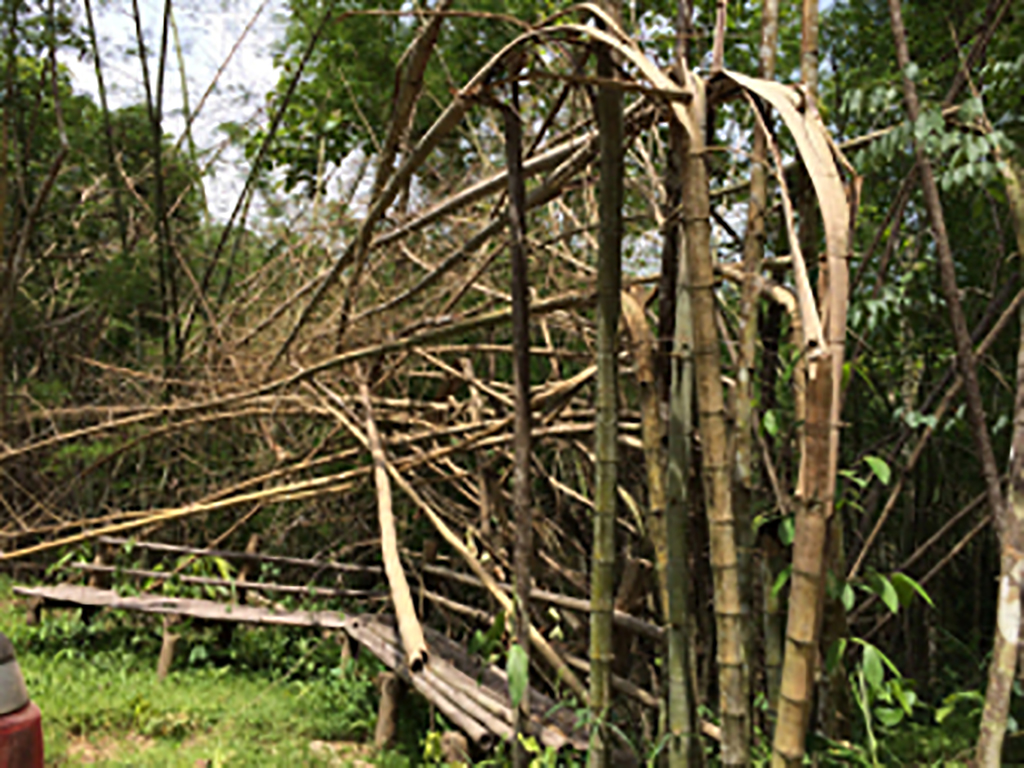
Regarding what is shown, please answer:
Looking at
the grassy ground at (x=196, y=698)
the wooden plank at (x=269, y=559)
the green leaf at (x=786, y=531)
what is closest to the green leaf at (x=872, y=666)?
the green leaf at (x=786, y=531)

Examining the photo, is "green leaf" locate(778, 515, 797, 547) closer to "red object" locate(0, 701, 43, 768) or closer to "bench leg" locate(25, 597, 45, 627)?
"red object" locate(0, 701, 43, 768)

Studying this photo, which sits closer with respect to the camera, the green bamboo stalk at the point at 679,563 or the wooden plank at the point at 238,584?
the green bamboo stalk at the point at 679,563

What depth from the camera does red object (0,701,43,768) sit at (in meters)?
1.26

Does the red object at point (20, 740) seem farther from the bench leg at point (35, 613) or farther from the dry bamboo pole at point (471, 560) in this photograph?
the bench leg at point (35, 613)

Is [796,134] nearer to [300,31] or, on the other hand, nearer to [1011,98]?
[1011,98]

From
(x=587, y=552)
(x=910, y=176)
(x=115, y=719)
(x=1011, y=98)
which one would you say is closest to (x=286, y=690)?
(x=115, y=719)

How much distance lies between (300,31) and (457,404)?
3508mm

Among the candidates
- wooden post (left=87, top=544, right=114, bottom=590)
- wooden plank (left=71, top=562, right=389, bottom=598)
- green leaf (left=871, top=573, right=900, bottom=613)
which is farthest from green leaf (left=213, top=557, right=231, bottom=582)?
green leaf (left=871, top=573, right=900, bottom=613)

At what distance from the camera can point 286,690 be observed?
14.3ft

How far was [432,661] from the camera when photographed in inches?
140

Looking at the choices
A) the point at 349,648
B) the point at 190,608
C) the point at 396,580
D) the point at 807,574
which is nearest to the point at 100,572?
the point at 190,608

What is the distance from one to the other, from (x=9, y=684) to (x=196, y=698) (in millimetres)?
3081

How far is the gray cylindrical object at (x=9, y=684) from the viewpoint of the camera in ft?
4.21

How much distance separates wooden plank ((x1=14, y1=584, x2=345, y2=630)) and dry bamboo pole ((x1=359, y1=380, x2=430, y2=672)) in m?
1.39
